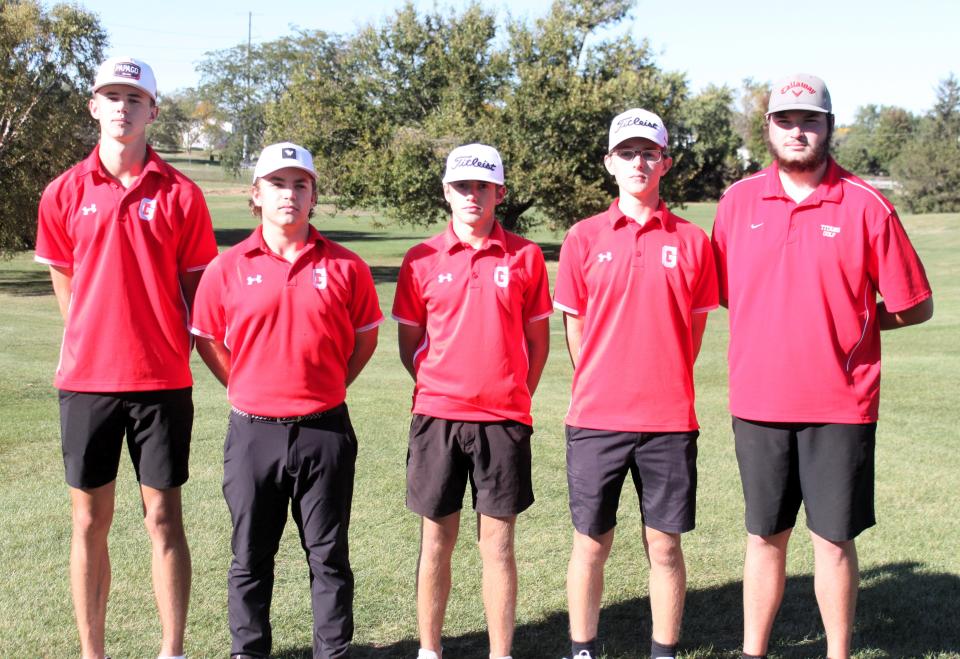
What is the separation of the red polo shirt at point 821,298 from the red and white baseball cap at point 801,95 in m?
0.29

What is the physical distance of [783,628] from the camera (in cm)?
487

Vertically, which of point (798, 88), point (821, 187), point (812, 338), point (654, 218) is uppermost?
point (798, 88)

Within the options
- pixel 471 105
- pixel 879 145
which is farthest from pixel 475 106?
pixel 879 145

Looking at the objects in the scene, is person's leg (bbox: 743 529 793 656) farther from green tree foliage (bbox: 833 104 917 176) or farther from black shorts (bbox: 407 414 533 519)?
green tree foliage (bbox: 833 104 917 176)

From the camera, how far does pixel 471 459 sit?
429cm

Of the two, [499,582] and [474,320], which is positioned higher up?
[474,320]

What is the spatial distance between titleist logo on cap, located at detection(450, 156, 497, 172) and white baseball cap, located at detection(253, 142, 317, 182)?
2.00 ft

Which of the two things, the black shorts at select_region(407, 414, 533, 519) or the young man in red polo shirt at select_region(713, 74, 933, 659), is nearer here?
the young man in red polo shirt at select_region(713, 74, 933, 659)

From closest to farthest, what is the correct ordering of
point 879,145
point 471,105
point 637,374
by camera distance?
point 637,374
point 471,105
point 879,145

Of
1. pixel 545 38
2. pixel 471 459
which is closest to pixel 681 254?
pixel 471 459

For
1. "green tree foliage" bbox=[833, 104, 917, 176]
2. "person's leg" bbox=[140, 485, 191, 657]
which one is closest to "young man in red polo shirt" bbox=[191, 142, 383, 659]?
"person's leg" bbox=[140, 485, 191, 657]

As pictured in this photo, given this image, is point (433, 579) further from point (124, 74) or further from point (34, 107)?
point (34, 107)

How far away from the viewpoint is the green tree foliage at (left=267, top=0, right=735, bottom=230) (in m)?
33.4

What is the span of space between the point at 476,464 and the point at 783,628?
182 cm
